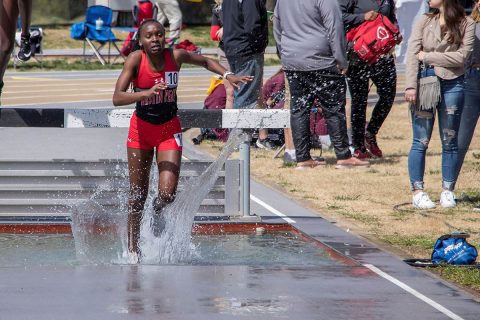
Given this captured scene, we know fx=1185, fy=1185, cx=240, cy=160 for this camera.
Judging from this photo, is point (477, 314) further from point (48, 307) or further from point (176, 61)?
point (176, 61)

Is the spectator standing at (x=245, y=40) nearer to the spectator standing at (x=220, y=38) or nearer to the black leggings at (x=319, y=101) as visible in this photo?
the spectator standing at (x=220, y=38)

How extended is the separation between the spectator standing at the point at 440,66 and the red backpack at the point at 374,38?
2281mm

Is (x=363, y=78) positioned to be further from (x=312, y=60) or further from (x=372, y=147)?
(x=312, y=60)

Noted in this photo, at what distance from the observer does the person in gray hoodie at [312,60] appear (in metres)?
12.7

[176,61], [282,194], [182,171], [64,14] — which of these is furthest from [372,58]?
[64,14]

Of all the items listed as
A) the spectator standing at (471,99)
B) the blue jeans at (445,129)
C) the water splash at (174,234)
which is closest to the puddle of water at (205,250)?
the water splash at (174,234)

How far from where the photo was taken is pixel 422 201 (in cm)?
1097

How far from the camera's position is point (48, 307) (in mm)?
6570

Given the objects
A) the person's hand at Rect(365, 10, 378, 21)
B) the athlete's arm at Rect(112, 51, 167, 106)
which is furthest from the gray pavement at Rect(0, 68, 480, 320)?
the person's hand at Rect(365, 10, 378, 21)

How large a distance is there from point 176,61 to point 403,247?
2337 millimetres

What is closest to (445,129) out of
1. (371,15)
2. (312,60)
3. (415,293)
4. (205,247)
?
(312,60)

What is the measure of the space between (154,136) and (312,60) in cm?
476

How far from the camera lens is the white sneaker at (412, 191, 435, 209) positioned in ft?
35.9

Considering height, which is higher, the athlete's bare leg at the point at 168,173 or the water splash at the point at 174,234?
the athlete's bare leg at the point at 168,173
